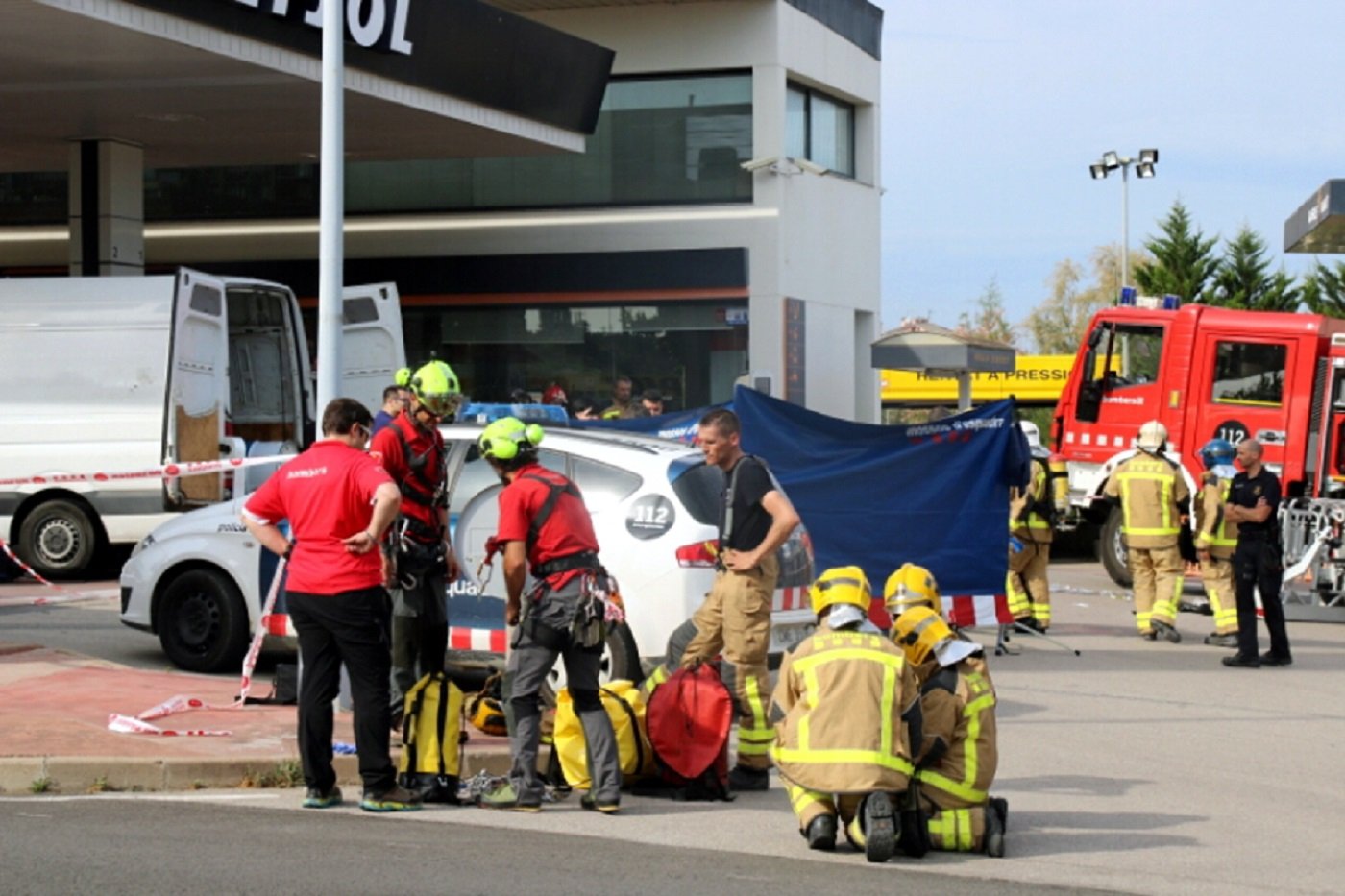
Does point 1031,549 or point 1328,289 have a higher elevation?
point 1328,289

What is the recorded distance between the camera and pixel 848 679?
7734 millimetres

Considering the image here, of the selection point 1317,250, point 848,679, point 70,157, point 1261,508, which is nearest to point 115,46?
point 70,157

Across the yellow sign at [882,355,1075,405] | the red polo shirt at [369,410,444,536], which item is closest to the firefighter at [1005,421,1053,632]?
the red polo shirt at [369,410,444,536]

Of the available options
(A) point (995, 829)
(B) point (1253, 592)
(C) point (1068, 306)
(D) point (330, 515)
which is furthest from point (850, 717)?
(C) point (1068, 306)

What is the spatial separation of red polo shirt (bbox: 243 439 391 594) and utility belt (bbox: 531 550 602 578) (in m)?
0.69

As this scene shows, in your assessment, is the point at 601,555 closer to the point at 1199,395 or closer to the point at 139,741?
the point at 139,741

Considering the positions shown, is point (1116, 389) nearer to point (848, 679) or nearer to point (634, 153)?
point (634, 153)

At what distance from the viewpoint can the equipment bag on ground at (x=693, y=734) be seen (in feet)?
29.5

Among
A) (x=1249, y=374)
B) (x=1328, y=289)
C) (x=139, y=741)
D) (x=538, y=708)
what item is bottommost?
(x=139, y=741)

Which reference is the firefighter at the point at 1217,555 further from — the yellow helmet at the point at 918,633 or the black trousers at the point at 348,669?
the black trousers at the point at 348,669

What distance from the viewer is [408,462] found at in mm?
9445

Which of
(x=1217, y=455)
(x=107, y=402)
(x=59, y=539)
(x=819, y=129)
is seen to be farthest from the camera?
(x=819, y=129)

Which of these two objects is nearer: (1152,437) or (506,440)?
(506,440)

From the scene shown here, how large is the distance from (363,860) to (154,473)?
397 inches
